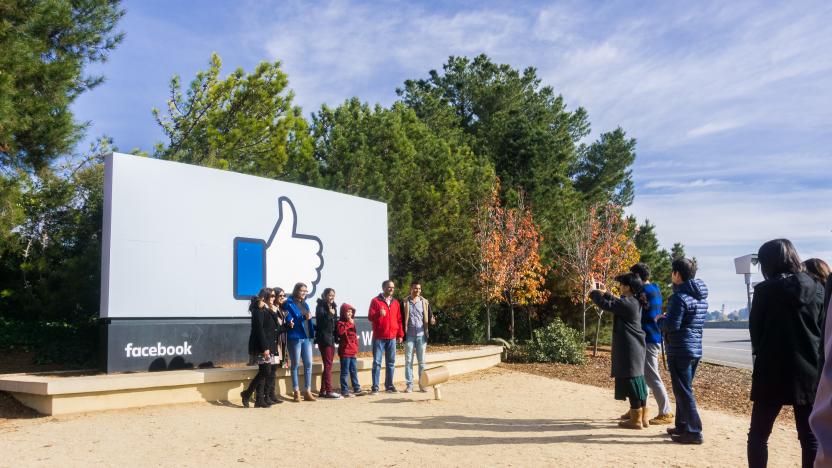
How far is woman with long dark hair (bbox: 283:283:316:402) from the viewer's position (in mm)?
9406

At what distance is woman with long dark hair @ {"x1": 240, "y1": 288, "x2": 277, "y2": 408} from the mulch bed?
20.8 ft

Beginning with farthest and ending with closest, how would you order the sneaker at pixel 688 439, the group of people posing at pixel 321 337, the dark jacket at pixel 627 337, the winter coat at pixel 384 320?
the winter coat at pixel 384 320, the group of people posing at pixel 321 337, the dark jacket at pixel 627 337, the sneaker at pixel 688 439

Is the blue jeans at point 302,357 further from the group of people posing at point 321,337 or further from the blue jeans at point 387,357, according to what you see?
the blue jeans at point 387,357

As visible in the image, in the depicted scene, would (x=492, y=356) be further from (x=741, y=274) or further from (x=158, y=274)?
(x=158, y=274)

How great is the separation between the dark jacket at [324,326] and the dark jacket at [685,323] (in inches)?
203

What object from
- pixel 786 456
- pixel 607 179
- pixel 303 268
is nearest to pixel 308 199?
pixel 303 268

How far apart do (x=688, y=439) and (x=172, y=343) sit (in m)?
7.25

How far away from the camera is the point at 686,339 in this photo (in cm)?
632

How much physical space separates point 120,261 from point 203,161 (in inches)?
247

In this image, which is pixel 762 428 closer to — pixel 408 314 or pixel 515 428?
pixel 515 428

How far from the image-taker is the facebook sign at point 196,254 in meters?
9.11

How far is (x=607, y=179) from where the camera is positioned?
3197 centimetres

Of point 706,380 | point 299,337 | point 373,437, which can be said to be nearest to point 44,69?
point 299,337

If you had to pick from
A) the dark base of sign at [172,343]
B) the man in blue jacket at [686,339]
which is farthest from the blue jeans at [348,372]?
the man in blue jacket at [686,339]
